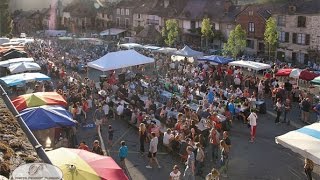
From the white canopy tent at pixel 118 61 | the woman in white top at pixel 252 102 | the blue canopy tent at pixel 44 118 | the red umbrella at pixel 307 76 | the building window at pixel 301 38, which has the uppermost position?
the building window at pixel 301 38

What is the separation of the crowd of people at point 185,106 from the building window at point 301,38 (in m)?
14.0

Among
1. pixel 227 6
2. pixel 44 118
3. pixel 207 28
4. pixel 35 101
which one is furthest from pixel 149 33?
pixel 44 118

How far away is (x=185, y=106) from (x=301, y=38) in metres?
25.5

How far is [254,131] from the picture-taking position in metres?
17.0

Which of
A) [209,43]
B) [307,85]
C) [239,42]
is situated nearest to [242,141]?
[307,85]

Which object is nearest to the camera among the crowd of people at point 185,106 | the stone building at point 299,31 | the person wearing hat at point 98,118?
the crowd of people at point 185,106

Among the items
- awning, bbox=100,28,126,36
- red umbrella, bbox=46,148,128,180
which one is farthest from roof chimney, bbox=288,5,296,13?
red umbrella, bbox=46,148,128,180

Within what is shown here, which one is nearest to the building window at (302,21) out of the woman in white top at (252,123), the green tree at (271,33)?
the green tree at (271,33)

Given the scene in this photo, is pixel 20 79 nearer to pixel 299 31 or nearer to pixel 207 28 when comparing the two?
pixel 299 31

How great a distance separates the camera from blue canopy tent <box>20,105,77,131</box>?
1439 cm

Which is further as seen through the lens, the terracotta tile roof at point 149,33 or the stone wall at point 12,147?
the terracotta tile roof at point 149,33

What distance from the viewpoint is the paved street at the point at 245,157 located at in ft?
46.0

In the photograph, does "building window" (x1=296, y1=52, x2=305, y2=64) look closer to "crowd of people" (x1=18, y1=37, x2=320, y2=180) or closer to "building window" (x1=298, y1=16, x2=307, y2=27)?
"building window" (x1=298, y1=16, x2=307, y2=27)

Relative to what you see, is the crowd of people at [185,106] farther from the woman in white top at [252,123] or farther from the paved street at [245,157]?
the paved street at [245,157]
